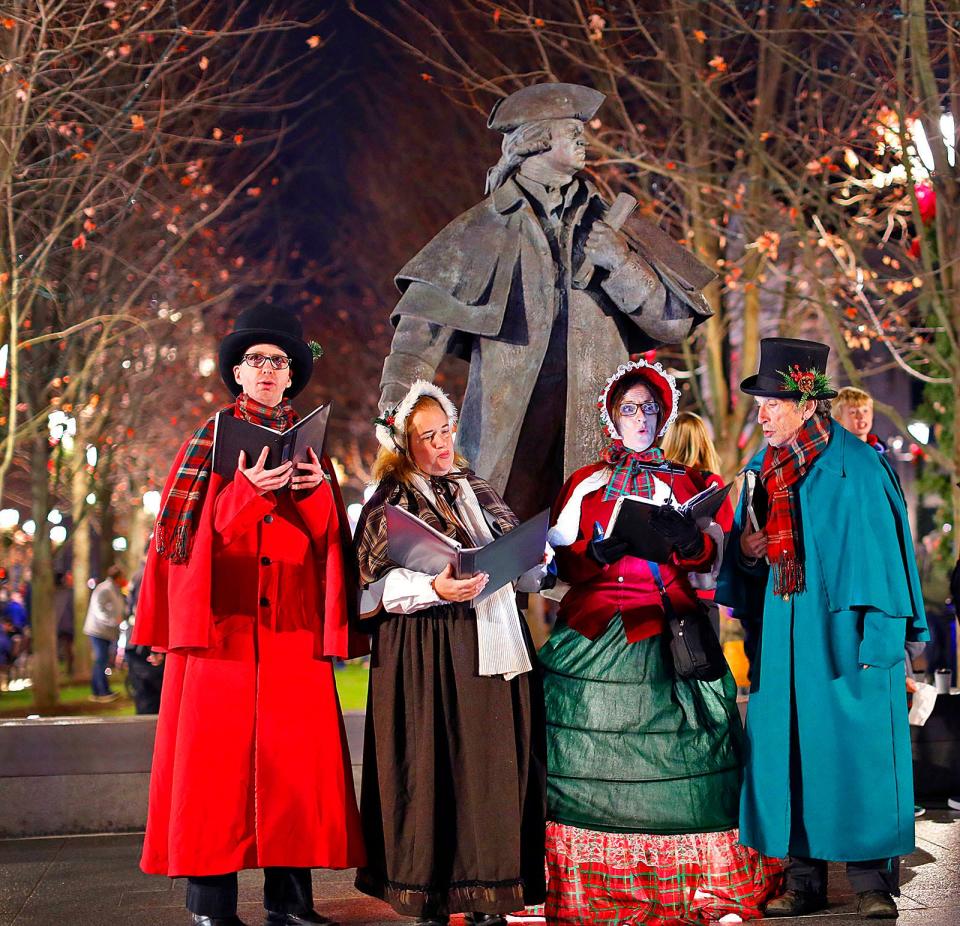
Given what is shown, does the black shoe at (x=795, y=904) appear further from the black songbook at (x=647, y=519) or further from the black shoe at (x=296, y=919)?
the black shoe at (x=296, y=919)

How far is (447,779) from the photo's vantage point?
4809mm

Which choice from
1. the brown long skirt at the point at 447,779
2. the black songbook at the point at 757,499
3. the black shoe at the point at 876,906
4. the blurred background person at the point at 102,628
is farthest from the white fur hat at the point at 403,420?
the blurred background person at the point at 102,628

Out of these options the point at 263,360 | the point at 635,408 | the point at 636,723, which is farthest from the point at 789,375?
the point at 263,360

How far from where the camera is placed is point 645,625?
5086 mm

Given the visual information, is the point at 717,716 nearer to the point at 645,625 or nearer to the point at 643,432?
the point at 645,625

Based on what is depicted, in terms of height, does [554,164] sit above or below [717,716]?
above

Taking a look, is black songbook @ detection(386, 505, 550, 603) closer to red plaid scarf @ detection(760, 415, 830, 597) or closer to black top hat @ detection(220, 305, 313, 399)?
black top hat @ detection(220, 305, 313, 399)

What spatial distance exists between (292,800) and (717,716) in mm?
1576

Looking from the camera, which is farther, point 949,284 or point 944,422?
point 944,422

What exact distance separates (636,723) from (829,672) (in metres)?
0.78

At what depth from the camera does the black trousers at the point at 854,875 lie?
5.21 meters

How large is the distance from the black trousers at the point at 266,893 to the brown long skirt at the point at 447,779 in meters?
0.24

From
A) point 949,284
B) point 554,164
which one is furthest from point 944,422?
point 554,164

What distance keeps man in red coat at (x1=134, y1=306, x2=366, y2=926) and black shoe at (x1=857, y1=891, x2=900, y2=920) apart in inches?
74.7
